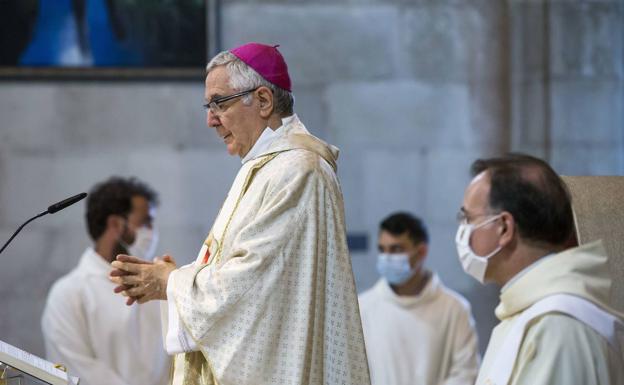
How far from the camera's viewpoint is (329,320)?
3514 mm

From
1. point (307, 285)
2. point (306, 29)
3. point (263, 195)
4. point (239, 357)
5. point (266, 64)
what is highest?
point (306, 29)

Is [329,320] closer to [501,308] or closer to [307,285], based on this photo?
[307,285]

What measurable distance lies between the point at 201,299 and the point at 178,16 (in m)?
3.93

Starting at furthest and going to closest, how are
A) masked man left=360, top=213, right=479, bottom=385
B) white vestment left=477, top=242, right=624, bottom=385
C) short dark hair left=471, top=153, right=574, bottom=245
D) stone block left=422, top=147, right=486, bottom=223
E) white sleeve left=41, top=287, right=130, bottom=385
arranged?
stone block left=422, top=147, right=486, bottom=223
masked man left=360, top=213, right=479, bottom=385
white sleeve left=41, top=287, right=130, bottom=385
short dark hair left=471, top=153, right=574, bottom=245
white vestment left=477, top=242, right=624, bottom=385

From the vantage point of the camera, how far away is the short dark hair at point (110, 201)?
20.7 ft

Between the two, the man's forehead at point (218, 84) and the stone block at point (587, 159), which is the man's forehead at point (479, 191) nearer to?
the man's forehead at point (218, 84)

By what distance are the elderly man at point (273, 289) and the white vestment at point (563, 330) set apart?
701mm

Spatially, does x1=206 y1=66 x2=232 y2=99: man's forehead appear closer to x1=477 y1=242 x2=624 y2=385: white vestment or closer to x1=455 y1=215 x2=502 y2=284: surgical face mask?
x1=455 y1=215 x2=502 y2=284: surgical face mask

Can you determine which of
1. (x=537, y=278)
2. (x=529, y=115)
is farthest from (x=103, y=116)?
(x=537, y=278)

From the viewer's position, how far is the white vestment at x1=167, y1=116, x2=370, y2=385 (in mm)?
3445

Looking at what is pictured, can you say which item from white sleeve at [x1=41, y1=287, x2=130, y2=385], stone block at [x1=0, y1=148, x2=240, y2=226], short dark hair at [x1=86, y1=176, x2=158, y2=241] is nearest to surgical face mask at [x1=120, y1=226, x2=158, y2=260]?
short dark hair at [x1=86, y1=176, x2=158, y2=241]

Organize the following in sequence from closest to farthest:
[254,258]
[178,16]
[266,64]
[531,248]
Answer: [531,248], [254,258], [266,64], [178,16]

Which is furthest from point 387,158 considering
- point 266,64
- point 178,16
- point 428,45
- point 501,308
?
point 501,308

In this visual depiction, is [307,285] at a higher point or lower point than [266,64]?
lower
